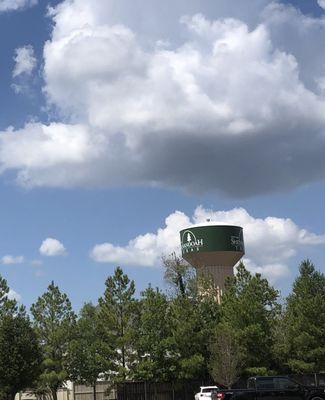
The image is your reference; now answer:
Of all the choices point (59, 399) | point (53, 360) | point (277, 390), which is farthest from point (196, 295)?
point (277, 390)

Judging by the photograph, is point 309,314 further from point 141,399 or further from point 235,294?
point 141,399

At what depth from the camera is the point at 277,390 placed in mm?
29906

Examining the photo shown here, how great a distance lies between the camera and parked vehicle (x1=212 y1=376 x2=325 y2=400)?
95.8 ft

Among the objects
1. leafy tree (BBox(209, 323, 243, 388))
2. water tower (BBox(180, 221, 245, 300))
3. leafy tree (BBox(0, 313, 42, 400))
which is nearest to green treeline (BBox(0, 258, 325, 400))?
leafy tree (BBox(209, 323, 243, 388))

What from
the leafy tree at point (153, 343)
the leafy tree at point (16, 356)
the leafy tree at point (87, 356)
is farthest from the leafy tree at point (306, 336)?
the leafy tree at point (16, 356)

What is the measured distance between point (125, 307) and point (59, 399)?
20873 mm

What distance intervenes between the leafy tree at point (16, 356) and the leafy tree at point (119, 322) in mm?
10788

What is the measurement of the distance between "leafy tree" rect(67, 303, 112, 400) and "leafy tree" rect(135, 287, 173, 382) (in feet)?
8.50

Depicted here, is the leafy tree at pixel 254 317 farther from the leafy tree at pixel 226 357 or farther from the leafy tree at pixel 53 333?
the leafy tree at pixel 53 333

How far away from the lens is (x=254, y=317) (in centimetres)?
4816

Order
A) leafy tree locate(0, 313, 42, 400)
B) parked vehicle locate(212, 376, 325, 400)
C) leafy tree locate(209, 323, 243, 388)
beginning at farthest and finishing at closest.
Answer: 1. leafy tree locate(209, 323, 243, 388)
2. leafy tree locate(0, 313, 42, 400)
3. parked vehicle locate(212, 376, 325, 400)

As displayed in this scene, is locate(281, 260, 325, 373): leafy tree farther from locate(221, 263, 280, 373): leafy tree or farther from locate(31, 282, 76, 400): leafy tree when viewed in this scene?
locate(31, 282, 76, 400): leafy tree

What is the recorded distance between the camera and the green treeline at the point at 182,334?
4741 cm

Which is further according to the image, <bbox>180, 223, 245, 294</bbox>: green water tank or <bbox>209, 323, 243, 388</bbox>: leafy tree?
<bbox>180, 223, 245, 294</bbox>: green water tank
